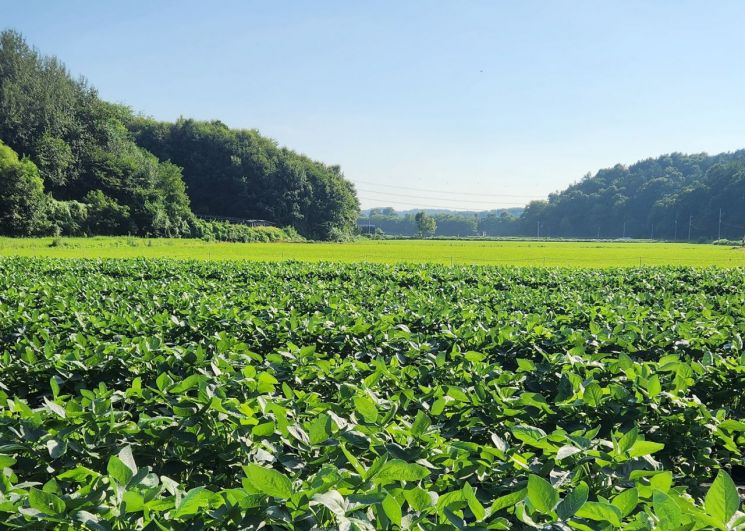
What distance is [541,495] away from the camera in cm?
162

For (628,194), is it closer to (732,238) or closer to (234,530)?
(732,238)

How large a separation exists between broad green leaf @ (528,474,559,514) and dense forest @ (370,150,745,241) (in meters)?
115

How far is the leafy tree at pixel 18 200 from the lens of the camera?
172 ft

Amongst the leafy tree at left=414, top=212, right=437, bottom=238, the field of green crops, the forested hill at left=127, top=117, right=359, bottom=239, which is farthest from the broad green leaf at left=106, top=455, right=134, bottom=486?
the leafy tree at left=414, top=212, right=437, bottom=238

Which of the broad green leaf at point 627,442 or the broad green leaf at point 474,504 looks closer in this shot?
the broad green leaf at point 474,504

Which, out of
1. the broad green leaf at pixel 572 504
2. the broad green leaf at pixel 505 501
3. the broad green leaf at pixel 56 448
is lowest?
the broad green leaf at pixel 56 448

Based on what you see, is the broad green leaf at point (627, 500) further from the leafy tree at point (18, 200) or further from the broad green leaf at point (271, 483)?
the leafy tree at point (18, 200)

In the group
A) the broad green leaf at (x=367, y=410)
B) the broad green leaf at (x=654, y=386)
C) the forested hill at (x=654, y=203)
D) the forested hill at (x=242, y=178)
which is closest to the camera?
Answer: the broad green leaf at (x=367, y=410)

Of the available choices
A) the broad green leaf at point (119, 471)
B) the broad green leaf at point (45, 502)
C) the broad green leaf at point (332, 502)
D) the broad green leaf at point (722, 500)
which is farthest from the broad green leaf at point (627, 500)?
the broad green leaf at point (45, 502)

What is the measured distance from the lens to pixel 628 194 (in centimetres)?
14275

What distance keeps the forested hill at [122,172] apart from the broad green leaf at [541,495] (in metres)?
61.6

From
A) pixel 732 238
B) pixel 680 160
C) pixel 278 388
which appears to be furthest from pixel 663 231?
pixel 278 388

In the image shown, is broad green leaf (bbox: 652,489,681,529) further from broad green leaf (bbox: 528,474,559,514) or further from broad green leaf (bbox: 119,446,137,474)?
broad green leaf (bbox: 119,446,137,474)

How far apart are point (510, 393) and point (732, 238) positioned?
379 feet
